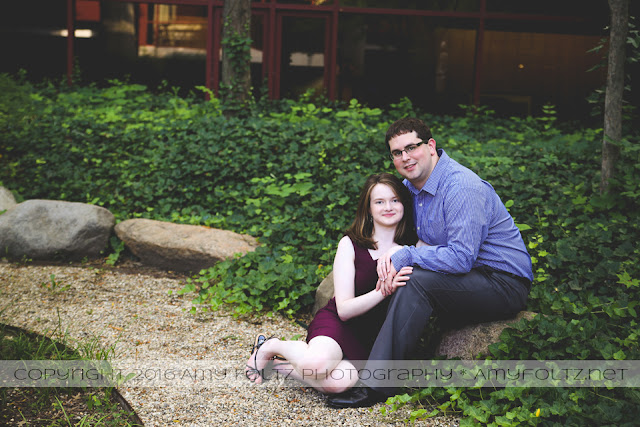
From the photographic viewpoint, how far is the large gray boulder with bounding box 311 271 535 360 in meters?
3.12

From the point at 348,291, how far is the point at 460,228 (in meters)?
0.74

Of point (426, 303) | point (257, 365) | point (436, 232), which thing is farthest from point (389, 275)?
point (257, 365)

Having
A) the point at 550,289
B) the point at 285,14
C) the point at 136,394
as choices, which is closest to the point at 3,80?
the point at 285,14

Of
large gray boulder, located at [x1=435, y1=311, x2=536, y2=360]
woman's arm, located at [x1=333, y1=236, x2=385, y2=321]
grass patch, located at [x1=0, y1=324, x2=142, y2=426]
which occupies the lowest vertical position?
grass patch, located at [x1=0, y1=324, x2=142, y2=426]

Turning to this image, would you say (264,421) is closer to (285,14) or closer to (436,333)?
(436,333)

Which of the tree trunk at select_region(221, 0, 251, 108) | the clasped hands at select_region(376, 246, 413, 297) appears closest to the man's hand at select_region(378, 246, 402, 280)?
the clasped hands at select_region(376, 246, 413, 297)

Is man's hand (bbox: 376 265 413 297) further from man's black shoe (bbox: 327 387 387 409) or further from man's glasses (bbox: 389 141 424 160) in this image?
man's glasses (bbox: 389 141 424 160)

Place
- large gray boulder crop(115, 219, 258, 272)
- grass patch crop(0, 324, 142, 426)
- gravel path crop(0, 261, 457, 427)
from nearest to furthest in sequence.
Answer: grass patch crop(0, 324, 142, 426)
gravel path crop(0, 261, 457, 427)
large gray boulder crop(115, 219, 258, 272)

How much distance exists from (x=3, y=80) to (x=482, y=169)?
275 inches

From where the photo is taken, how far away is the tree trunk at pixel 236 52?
27.3ft

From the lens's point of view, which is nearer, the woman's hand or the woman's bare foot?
the woman's hand

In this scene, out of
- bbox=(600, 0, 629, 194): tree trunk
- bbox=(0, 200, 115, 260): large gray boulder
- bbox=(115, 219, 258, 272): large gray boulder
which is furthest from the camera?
bbox=(0, 200, 115, 260): large gray boulder

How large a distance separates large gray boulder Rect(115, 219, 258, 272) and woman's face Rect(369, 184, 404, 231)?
210 centimetres

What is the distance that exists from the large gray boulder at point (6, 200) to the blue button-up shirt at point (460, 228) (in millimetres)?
4895
